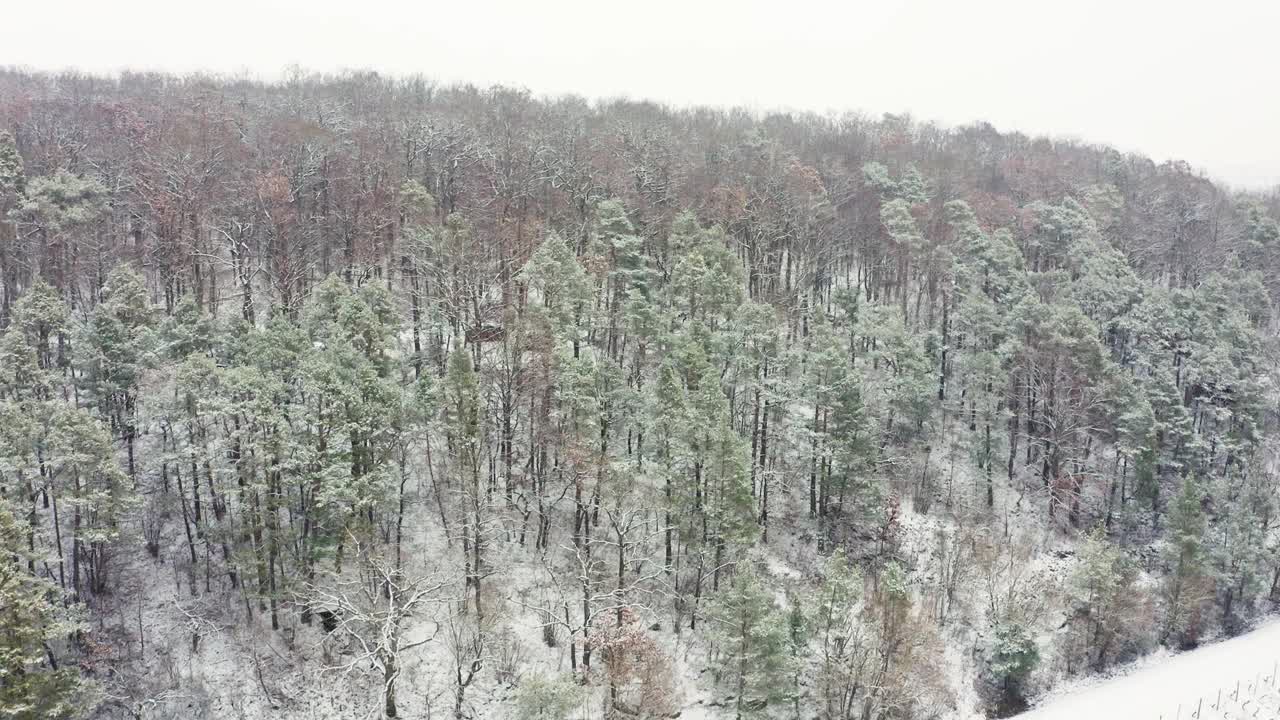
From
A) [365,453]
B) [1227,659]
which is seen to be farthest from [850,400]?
[365,453]

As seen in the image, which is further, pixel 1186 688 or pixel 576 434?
pixel 576 434

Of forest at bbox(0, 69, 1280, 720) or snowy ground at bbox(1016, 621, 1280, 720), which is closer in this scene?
snowy ground at bbox(1016, 621, 1280, 720)

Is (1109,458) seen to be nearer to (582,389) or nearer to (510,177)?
(582,389)

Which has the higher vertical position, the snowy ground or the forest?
the forest

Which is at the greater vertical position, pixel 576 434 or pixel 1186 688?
pixel 576 434
